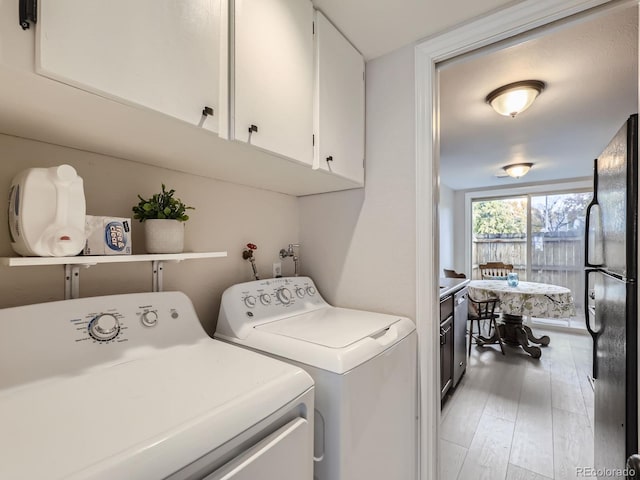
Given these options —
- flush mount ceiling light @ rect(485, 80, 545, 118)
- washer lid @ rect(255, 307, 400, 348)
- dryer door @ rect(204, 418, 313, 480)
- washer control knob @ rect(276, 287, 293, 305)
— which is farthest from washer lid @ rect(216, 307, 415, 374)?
flush mount ceiling light @ rect(485, 80, 545, 118)

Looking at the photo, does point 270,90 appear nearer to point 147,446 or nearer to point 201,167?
point 201,167

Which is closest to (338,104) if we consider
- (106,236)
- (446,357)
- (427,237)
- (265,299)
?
(427,237)

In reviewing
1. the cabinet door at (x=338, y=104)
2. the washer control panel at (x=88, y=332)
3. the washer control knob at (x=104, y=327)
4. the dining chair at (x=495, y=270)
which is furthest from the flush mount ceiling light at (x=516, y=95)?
the dining chair at (x=495, y=270)

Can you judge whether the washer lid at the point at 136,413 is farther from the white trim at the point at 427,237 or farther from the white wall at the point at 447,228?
the white wall at the point at 447,228

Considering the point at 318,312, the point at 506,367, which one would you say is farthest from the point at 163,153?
the point at 506,367

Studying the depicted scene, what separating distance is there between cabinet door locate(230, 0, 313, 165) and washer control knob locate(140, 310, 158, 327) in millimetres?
649

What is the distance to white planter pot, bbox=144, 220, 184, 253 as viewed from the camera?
102 centimetres

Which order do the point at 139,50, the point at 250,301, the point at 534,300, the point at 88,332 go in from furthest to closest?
1. the point at 534,300
2. the point at 250,301
3. the point at 88,332
4. the point at 139,50

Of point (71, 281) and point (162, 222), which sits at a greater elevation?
point (162, 222)

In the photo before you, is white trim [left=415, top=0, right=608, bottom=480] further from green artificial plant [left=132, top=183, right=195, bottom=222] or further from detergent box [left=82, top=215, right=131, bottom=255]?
detergent box [left=82, top=215, right=131, bottom=255]

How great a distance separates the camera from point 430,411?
1383 mm

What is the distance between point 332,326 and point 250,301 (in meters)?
0.37

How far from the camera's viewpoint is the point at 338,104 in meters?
1.35

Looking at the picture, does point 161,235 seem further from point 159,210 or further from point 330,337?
point 330,337
